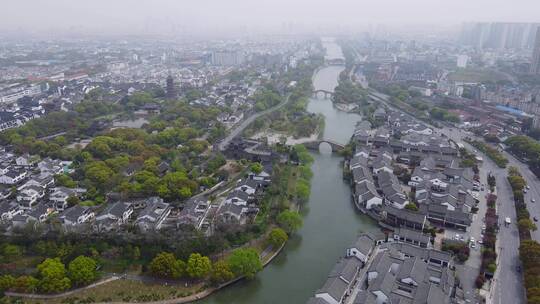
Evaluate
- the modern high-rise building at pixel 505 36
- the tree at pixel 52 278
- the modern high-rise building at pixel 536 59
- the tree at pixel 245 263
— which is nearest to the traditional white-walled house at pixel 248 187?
the tree at pixel 245 263

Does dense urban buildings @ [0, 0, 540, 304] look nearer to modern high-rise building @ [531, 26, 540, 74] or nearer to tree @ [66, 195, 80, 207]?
tree @ [66, 195, 80, 207]

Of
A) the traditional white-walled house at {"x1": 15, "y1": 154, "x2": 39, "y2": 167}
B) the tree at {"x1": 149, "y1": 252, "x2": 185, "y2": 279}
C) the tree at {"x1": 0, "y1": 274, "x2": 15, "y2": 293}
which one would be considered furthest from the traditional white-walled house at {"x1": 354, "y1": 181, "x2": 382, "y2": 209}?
the traditional white-walled house at {"x1": 15, "y1": 154, "x2": 39, "y2": 167}

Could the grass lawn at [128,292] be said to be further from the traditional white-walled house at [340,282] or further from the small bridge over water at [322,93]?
the small bridge over water at [322,93]

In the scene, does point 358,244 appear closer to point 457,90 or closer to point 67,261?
point 67,261

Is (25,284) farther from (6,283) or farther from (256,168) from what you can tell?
(256,168)

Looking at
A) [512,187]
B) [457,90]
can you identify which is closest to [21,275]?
[512,187]
